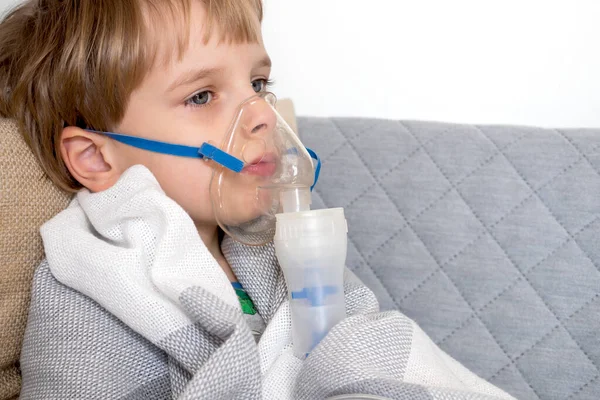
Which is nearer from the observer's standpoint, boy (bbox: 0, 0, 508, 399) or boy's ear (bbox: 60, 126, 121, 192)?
boy (bbox: 0, 0, 508, 399)

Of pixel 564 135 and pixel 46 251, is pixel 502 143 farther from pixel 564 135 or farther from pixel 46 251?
pixel 46 251

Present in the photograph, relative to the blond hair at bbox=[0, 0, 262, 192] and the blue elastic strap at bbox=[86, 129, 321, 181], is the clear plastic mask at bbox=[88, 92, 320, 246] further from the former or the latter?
the blond hair at bbox=[0, 0, 262, 192]

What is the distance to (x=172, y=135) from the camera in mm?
1128

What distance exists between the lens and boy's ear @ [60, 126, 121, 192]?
1174 millimetres

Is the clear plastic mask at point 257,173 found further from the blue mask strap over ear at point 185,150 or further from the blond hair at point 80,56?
the blond hair at point 80,56

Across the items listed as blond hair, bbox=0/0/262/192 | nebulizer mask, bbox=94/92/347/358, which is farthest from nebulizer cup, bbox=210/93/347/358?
blond hair, bbox=0/0/262/192

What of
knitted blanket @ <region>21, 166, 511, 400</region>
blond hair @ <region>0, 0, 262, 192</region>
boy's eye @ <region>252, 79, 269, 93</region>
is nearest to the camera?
knitted blanket @ <region>21, 166, 511, 400</region>

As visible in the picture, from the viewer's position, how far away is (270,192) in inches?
44.1

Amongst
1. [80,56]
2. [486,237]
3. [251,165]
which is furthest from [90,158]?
[486,237]

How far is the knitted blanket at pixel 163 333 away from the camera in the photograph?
3.05 ft

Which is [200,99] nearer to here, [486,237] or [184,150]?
[184,150]

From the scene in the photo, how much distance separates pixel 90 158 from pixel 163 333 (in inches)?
15.3

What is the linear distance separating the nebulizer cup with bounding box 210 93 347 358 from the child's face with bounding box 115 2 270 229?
29mm

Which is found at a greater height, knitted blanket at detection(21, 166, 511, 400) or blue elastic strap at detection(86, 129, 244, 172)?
blue elastic strap at detection(86, 129, 244, 172)
